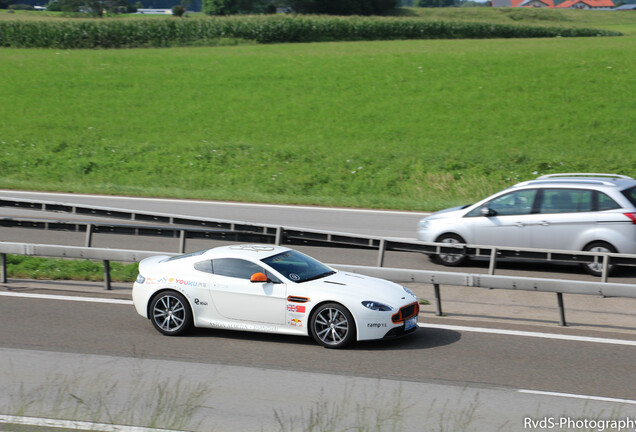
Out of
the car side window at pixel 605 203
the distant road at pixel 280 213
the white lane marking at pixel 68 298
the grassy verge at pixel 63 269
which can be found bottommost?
the distant road at pixel 280 213

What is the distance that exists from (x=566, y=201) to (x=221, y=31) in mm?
41649

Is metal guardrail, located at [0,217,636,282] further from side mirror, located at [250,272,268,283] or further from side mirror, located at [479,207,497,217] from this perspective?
side mirror, located at [250,272,268,283]

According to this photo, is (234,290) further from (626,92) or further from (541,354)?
(626,92)

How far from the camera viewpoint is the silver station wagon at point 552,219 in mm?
13344

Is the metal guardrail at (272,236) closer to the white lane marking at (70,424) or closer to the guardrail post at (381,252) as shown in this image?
the guardrail post at (381,252)

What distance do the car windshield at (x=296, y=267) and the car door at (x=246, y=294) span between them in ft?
0.59

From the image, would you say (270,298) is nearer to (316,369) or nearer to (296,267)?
(296,267)

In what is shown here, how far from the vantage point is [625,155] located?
1034 inches

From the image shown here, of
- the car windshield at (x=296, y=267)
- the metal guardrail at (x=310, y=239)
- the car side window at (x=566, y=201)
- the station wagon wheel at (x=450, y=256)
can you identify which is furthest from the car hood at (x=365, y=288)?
the car side window at (x=566, y=201)

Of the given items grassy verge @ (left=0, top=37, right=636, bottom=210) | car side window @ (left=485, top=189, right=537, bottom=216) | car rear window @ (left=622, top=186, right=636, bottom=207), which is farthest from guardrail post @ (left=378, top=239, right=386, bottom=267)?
grassy verge @ (left=0, top=37, right=636, bottom=210)

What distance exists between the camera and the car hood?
9203mm

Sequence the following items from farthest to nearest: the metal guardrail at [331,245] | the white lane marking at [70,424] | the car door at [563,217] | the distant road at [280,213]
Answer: the distant road at [280,213] < the car door at [563,217] < the metal guardrail at [331,245] < the white lane marking at [70,424]

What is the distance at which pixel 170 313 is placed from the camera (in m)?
9.75

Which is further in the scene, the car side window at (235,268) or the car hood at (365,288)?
the car side window at (235,268)
